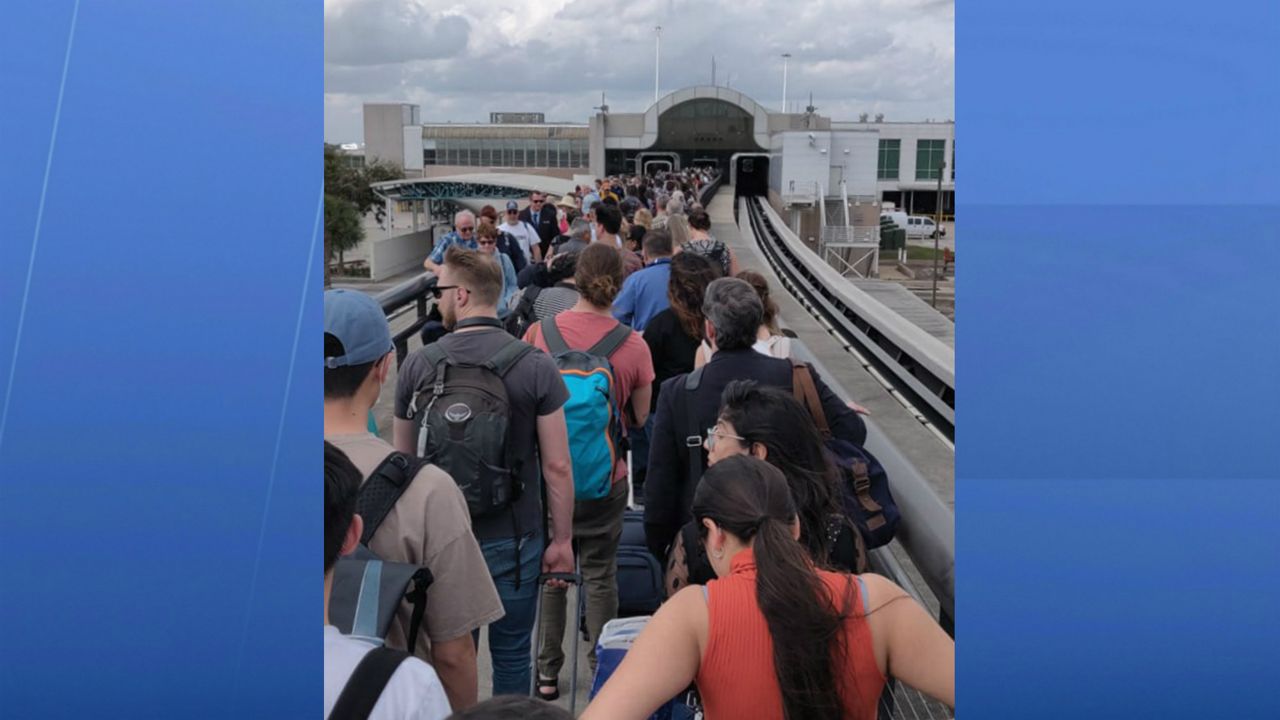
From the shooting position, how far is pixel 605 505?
4.48 m

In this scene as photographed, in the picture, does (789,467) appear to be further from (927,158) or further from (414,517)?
(927,158)

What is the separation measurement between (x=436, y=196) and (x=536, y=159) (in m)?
28.5

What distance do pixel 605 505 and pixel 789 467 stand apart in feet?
4.81

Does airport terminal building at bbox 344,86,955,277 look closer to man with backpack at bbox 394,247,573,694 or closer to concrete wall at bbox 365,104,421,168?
concrete wall at bbox 365,104,421,168

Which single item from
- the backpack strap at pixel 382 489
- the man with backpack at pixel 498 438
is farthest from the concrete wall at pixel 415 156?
the backpack strap at pixel 382 489

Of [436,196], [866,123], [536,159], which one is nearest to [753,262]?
[866,123]

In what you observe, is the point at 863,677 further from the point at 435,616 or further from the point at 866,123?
the point at 866,123

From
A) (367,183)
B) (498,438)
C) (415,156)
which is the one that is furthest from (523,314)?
(415,156)

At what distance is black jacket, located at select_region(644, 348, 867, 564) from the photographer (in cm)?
374

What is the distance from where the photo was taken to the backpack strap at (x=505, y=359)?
355cm

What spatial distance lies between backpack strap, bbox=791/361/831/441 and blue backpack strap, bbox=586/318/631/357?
3.35 feet

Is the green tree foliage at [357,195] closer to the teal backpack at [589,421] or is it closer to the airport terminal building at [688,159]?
the airport terminal building at [688,159]

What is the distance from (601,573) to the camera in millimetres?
4578

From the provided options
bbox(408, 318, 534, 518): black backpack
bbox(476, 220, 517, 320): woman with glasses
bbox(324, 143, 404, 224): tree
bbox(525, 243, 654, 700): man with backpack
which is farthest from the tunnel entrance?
bbox(408, 318, 534, 518): black backpack
